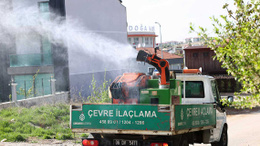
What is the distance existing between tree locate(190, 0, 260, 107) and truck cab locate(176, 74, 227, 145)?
3453mm

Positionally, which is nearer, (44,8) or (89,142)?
(89,142)

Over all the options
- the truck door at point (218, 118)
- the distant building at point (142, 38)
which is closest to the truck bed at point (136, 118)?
the truck door at point (218, 118)

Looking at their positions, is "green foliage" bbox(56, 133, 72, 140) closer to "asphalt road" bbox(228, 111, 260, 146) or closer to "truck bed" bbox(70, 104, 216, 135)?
"truck bed" bbox(70, 104, 216, 135)

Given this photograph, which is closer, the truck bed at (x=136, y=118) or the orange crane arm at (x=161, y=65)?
the truck bed at (x=136, y=118)

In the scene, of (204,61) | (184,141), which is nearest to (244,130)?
(184,141)

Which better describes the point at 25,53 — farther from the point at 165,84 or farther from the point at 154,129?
the point at 154,129

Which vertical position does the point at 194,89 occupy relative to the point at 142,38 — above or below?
below

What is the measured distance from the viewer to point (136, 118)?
340 inches

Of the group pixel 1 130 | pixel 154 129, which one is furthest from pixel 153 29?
pixel 154 129

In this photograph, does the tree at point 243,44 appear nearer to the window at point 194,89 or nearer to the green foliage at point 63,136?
the window at point 194,89

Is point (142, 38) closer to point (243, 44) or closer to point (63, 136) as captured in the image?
point (63, 136)

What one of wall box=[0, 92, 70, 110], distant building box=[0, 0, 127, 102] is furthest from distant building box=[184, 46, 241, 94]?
wall box=[0, 92, 70, 110]

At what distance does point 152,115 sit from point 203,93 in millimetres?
3411

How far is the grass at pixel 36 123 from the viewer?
14160 millimetres
